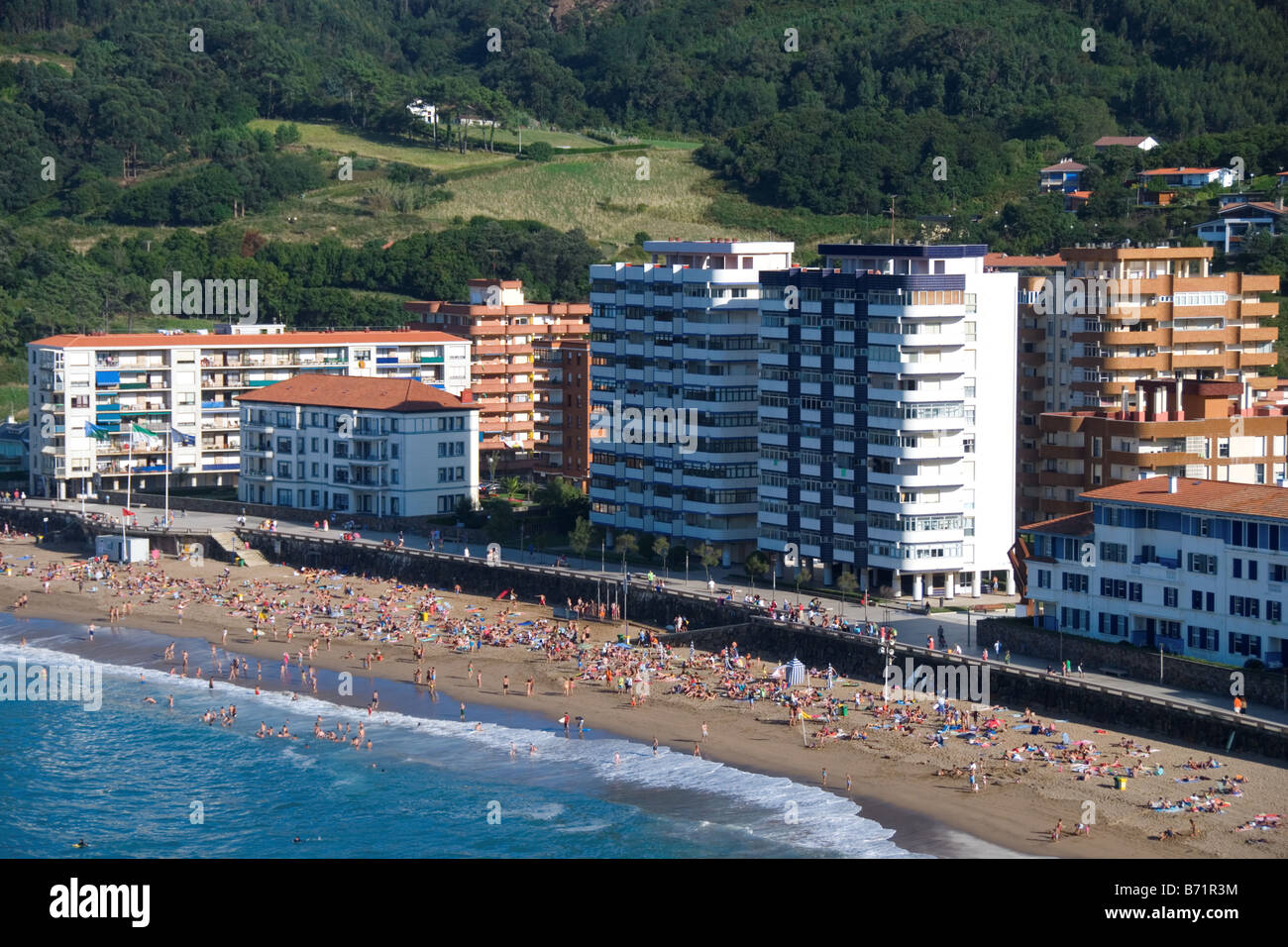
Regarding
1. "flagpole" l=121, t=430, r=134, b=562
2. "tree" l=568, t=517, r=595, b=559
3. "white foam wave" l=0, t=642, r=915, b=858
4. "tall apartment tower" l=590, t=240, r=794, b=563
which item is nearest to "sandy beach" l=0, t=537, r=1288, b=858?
"white foam wave" l=0, t=642, r=915, b=858

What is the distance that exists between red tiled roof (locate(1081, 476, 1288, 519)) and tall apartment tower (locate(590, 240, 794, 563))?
2703cm

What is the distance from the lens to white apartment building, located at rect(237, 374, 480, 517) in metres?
127

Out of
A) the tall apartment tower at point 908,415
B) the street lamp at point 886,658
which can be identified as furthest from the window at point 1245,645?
the tall apartment tower at point 908,415

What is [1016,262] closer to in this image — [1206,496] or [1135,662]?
[1206,496]

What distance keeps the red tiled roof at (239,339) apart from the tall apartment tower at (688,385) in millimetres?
36940

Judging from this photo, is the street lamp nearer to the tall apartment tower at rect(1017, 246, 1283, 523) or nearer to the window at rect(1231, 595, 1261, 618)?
the window at rect(1231, 595, 1261, 618)

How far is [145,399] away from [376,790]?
71.9m

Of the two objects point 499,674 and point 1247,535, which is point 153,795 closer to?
point 499,674

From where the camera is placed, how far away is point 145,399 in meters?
142

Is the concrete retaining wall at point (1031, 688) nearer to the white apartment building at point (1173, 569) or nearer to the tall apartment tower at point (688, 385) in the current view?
the white apartment building at point (1173, 569)

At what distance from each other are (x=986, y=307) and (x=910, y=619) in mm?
17118

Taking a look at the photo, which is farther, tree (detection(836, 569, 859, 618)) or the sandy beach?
tree (detection(836, 569, 859, 618))

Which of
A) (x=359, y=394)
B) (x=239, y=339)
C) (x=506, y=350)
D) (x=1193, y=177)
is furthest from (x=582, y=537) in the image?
(x=1193, y=177)
